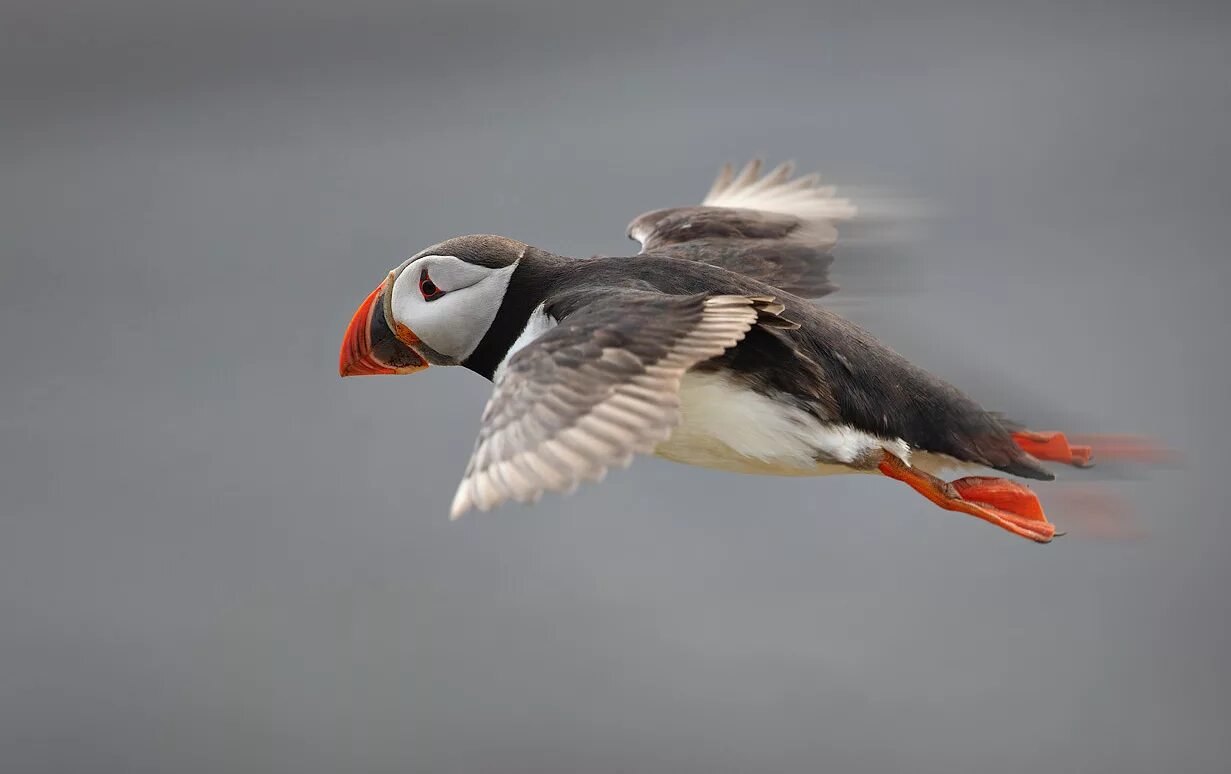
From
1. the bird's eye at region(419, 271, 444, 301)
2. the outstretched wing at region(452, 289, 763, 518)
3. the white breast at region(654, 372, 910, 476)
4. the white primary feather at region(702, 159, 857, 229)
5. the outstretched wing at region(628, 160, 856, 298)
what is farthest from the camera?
the white primary feather at region(702, 159, 857, 229)

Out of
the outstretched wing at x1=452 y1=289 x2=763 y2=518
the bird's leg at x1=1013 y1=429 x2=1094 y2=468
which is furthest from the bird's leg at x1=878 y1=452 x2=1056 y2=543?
the outstretched wing at x1=452 y1=289 x2=763 y2=518

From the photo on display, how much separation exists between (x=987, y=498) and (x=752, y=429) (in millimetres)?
289

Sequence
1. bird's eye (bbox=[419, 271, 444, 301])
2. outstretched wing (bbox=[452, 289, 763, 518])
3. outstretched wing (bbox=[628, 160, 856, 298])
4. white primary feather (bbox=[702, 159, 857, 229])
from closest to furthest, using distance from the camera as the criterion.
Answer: outstretched wing (bbox=[452, 289, 763, 518]), bird's eye (bbox=[419, 271, 444, 301]), outstretched wing (bbox=[628, 160, 856, 298]), white primary feather (bbox=[702, 159, 857, 229])

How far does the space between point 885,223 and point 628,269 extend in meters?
0.62

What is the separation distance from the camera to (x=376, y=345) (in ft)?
5.16

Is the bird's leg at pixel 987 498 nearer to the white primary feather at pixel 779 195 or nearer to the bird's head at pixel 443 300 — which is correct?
the bird's head at pixel 443 300

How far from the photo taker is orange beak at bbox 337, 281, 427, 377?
1.56 meters

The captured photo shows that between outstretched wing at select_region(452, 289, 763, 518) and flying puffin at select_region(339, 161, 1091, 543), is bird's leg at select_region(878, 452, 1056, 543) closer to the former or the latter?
flying puffin at select_region(339, 161, 1091, 543)

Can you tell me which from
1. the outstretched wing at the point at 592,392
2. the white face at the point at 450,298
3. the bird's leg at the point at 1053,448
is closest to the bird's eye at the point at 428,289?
the white face at the point at 450,298

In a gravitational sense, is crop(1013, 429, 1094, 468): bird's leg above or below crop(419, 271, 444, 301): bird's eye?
below

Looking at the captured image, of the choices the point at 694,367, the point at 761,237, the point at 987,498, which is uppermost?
the point at 761,237

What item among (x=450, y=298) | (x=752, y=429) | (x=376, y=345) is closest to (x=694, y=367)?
→ (x=752, y=429)

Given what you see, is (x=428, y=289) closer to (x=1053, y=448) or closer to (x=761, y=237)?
(x=761, y=237)

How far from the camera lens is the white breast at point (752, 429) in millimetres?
1403
